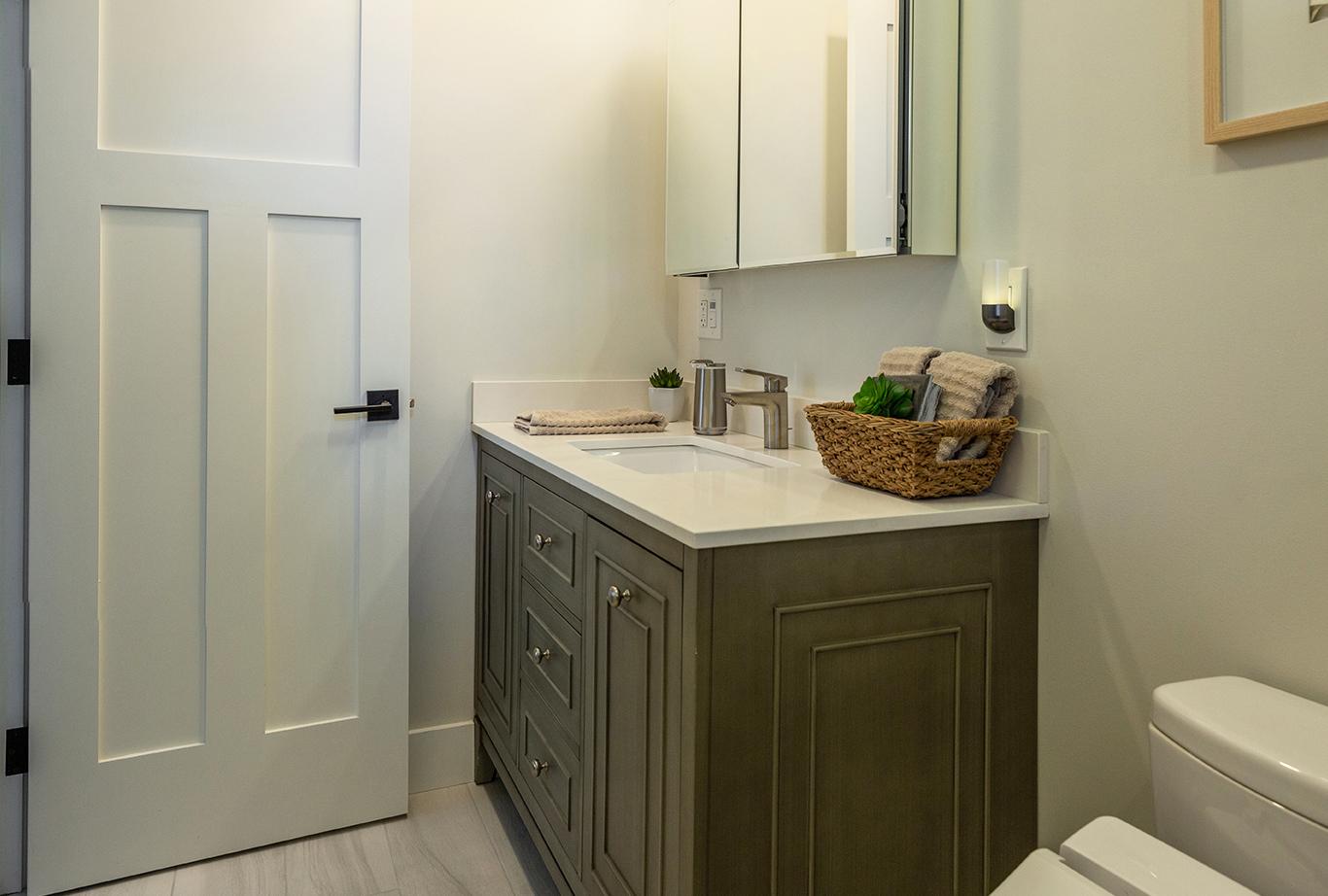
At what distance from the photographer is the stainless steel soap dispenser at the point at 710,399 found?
6.93 feet

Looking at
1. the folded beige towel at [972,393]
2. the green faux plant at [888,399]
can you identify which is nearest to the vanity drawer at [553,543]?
the green faux plant at [888,399]

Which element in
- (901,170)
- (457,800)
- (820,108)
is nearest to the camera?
(901,170)

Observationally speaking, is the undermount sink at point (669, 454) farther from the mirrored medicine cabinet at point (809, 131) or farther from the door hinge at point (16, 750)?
the door hinge at point (16, 750)

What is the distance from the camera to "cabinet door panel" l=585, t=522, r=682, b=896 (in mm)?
1232

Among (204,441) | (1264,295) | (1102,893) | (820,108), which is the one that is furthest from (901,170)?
(204,441)

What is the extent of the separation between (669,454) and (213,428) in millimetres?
953

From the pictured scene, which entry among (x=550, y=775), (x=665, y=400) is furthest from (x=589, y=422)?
(x=550, y=775)

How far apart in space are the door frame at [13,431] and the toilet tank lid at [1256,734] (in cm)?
197

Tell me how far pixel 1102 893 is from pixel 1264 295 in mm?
676

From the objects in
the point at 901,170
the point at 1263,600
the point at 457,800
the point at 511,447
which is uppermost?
the point at 901,170

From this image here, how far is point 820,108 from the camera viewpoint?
5.62 ft

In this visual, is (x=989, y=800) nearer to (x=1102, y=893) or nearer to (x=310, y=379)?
(x=1102, y=893)

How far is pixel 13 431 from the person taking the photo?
5.87ft

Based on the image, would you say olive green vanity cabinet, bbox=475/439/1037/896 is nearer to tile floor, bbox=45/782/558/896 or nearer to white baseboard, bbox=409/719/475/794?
tile floor, bbox=45/782/558/896
